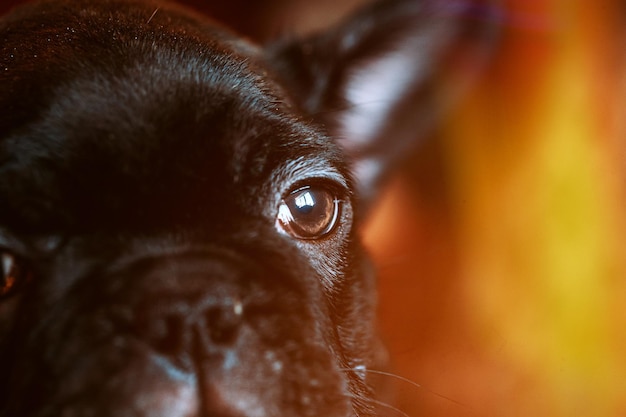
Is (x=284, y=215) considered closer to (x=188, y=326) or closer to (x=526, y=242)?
(x=188, y=326)

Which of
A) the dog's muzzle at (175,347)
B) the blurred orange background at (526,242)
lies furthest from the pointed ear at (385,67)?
the dog's muzzle at (175,347)

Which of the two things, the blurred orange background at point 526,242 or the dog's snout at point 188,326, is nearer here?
the dog's snout at point 188,326

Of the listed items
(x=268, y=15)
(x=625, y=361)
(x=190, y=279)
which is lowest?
(x=190, y=279)

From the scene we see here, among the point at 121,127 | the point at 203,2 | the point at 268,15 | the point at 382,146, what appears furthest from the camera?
the point at 268,15

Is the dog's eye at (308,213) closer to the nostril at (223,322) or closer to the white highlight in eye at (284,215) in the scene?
the white highlight in eye at (284,215)

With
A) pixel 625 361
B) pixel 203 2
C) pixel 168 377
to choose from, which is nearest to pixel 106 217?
pixel 168 377

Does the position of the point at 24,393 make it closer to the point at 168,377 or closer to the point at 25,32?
the point at 168,377

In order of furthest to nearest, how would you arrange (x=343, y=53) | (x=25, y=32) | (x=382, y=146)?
(x=382, y=146), (x=343, y=53), (x=25, y=32)

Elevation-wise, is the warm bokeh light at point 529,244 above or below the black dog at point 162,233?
above
